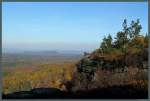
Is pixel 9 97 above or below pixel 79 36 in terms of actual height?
below

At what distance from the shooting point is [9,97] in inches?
182

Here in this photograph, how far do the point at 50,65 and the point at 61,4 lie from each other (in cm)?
84

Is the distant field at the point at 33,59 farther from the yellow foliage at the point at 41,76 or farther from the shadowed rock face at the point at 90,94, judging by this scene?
the shadowed rock face at the point at 90,94

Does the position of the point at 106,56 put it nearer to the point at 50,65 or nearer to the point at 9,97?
the point at 50,65

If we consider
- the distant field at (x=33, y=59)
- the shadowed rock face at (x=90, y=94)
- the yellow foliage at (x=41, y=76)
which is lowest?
the shadowed rock face at (x=90, y=94)

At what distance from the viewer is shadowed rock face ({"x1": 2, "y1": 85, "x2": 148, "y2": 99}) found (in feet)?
15.0

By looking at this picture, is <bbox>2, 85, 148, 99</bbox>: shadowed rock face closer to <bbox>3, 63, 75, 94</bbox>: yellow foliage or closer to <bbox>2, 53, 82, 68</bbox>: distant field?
<bbox>3, 63, 75, 94</bbox>: yellow foliage

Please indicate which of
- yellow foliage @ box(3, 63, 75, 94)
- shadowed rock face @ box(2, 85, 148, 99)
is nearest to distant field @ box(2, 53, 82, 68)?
yellow foliage @ box(3, 63, 75, 94)

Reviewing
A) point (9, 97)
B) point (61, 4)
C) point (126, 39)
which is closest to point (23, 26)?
point (61, 4)

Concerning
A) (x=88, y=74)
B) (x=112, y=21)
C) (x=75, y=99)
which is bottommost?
(x=75, y=99)

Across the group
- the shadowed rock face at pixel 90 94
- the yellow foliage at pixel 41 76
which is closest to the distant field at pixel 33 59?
the yellow foliage at pixel 41 76

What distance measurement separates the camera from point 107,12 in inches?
185

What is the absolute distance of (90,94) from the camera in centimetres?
463

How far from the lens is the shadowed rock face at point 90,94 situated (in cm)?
459
